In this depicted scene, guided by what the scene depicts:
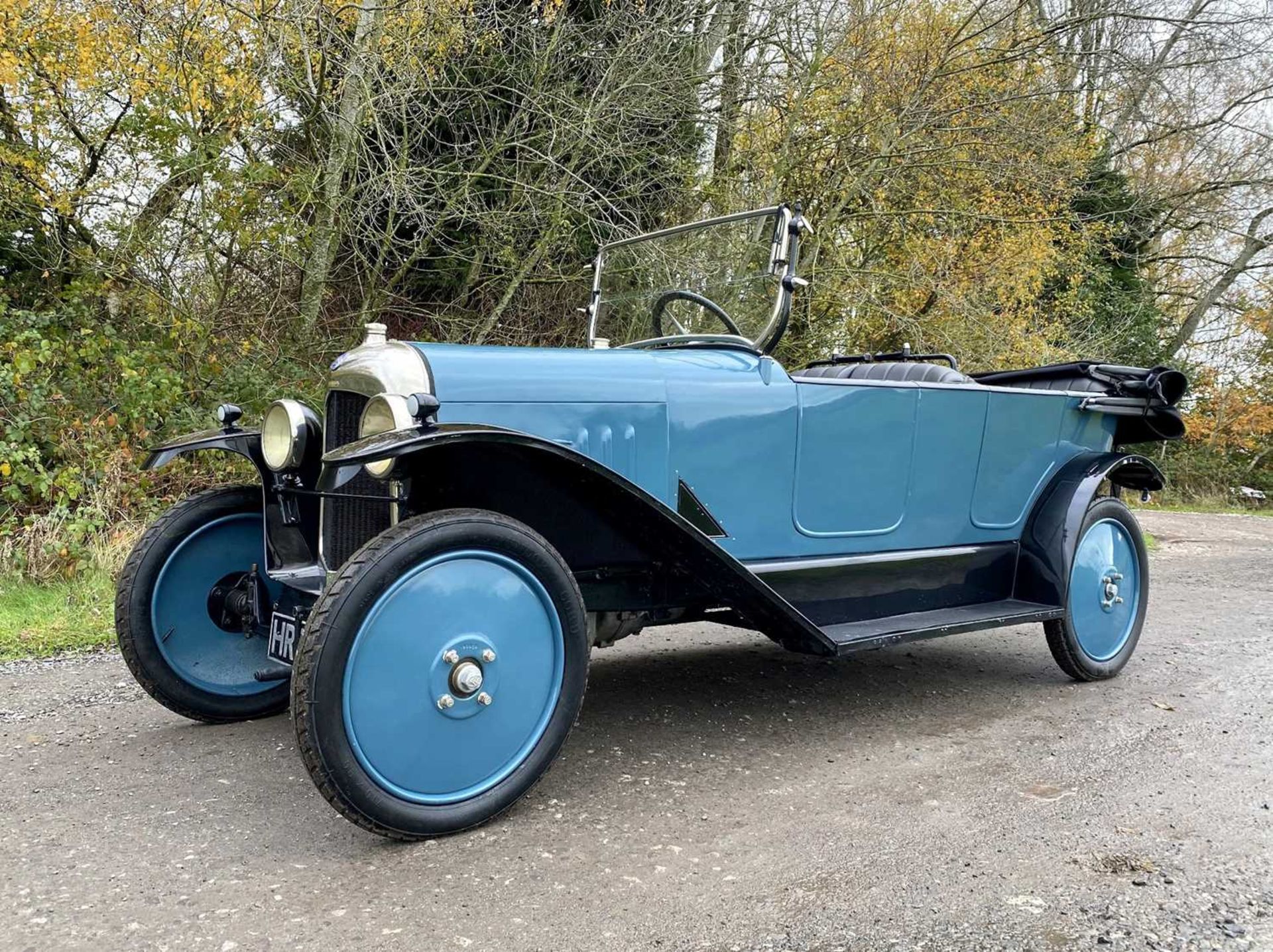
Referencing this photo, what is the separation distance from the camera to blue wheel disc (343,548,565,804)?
234 centimetres

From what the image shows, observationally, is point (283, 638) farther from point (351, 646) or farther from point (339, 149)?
point (339, 149)

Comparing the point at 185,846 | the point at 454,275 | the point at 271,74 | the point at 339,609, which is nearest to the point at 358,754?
the point at 339,609

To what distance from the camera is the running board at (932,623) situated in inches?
131

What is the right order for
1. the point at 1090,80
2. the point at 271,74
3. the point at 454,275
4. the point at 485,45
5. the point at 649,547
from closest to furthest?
the point at 649,547, the point at 271,74, the point at 485,45, the point at 454,275, the point at 1090,80

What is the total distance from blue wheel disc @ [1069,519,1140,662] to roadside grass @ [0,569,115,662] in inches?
178

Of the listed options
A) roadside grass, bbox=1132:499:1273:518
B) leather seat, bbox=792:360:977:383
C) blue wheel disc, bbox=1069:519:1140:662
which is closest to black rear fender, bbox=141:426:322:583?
leather seat, bbox=792:360:977:383

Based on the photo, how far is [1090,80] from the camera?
41.8 ft

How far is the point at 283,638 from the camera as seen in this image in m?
2.82

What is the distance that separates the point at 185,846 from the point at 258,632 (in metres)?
0.91

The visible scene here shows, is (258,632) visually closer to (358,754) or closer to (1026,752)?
(358,754)

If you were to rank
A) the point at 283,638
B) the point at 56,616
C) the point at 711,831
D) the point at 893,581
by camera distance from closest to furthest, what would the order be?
the point at 711,831
the point at 283,638
the point at 893,581
the point at 56,616

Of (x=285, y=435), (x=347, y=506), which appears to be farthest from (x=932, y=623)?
(x=285, y=435)

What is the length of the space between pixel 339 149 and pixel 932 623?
603 centimetres

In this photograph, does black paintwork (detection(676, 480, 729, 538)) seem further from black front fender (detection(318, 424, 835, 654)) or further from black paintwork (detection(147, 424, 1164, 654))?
black front fender (detection(318, 424, 835, 654))
